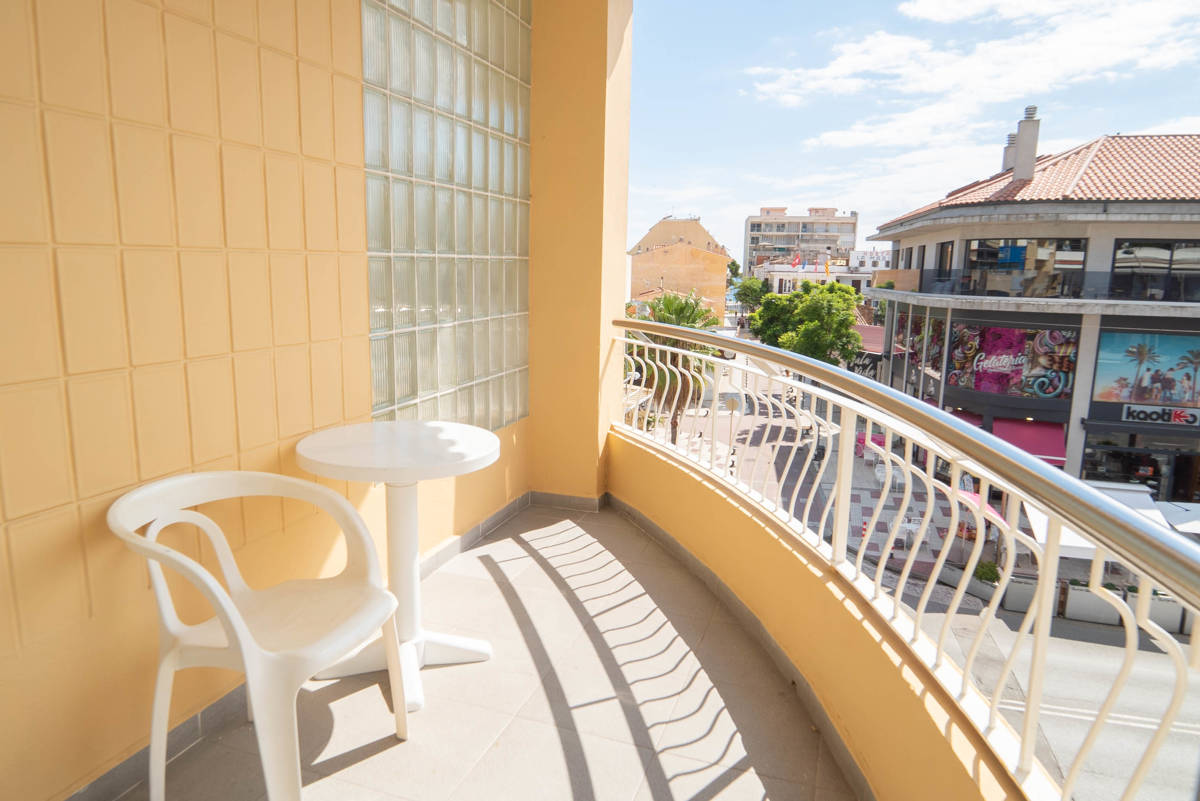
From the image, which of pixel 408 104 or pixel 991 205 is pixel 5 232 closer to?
pixel 408 104

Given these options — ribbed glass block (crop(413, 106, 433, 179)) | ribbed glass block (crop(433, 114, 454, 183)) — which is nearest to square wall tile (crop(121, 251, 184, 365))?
ribbed glass block (crop(413, 106, 433, 179))

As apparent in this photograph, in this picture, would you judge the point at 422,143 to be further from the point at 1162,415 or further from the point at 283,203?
the point at 1162,415

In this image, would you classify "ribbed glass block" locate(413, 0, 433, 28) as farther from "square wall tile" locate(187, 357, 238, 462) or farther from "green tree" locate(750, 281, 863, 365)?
"green tree" locate(750, 281, 863, 365)

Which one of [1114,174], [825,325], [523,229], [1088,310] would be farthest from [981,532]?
[825,325]

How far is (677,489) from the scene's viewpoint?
3377 mm

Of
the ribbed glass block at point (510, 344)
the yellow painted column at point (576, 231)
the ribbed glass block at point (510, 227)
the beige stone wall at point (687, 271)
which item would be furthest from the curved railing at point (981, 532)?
the beige stone wall at point (687, 271)

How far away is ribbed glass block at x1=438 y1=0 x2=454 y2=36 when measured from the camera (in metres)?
2.96

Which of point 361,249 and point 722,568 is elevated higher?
point 361,249

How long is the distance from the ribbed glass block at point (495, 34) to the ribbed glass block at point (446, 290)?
3.71 ft

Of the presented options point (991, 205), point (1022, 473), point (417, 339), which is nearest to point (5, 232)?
point (417, 339)

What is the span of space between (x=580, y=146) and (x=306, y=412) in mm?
2237

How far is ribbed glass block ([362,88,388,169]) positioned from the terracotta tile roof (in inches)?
911

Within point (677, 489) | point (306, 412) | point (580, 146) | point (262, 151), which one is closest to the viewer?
point (262, 151)

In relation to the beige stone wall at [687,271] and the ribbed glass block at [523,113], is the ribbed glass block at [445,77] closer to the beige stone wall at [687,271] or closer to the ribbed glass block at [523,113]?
the ribbed glass block at [523,113]
